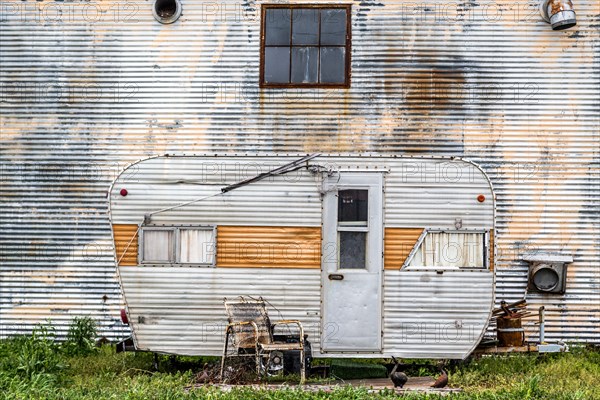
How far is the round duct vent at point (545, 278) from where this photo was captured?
1104 cm

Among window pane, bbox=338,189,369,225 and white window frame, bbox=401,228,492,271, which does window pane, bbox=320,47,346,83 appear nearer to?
window pane, bbox=338,189,369,225

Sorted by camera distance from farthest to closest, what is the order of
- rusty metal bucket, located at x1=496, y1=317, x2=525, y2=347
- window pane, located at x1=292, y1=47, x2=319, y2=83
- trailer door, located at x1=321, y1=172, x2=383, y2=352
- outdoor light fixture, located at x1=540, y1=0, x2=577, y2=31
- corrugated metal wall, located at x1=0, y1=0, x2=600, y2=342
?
window pane, located at x1=292, y1=47, x2=319, y2=83, corrugated metal wall, located at x1=0, y1=0, x2=600, y2=342, outdoor light fixture, located at x1=540, y1=0, x2=577, y2=31, rusty metal bucket, located at x1=496, y1=317, x2=525, y2=347, trailer door, located at x1=321, y1=172, x2=383, y2=352

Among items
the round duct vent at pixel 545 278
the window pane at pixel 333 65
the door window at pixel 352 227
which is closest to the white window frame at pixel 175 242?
the door window at pixel 352 227

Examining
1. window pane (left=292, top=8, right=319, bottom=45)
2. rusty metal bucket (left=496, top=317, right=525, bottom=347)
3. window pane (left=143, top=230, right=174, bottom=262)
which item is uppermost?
window pane (left=292, top=8, right=319, bottom=45)

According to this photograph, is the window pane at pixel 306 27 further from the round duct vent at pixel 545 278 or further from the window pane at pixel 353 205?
the round duct vent at pixel 545 278

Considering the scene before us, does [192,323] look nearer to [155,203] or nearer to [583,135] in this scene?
[155,203]

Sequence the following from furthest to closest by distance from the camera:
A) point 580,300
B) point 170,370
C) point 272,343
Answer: point 580,300 < point 170,370 < point 272,343

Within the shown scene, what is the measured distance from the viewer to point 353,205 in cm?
965

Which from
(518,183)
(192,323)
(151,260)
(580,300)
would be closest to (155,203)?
(151,260)

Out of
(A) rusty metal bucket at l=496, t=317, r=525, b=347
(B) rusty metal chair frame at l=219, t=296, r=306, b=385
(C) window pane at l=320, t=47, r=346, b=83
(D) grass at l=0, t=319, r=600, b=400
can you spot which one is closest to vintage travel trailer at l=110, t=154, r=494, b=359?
(B) rusty metal chair frame at l=219, t=296, r=306, b=385

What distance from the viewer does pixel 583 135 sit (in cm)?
1125

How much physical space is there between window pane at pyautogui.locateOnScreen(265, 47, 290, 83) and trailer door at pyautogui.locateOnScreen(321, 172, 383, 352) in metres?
2.45

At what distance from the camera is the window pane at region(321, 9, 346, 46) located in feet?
37.3

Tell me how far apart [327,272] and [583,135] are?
15.0 feet
